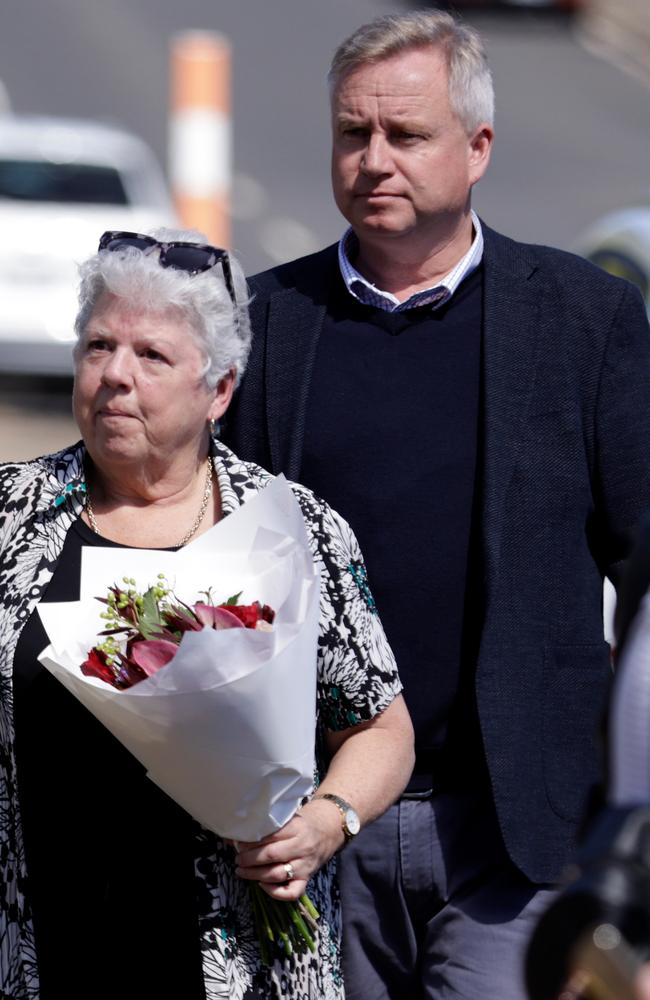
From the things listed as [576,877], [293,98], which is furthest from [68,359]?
[293,98]

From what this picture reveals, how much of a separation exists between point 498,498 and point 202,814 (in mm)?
874

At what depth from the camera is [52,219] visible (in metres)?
12.3

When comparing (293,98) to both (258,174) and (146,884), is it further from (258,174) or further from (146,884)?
(146,884)

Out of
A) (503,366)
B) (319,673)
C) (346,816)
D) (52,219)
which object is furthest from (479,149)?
(52,219)

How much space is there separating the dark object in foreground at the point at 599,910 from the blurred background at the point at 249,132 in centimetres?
1010

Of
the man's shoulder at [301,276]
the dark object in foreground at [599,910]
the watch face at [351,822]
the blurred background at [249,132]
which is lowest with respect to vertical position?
the blurred background at [249,132]

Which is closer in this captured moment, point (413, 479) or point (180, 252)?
point (180, 252)

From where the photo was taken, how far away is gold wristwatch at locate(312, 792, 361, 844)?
314cm

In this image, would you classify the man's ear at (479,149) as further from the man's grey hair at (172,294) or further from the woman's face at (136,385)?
the woman's face at (136,385)

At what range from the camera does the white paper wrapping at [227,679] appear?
278 centimetres

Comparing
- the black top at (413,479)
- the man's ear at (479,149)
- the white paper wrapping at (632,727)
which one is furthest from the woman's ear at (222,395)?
the white paper wrapping at (632,727)

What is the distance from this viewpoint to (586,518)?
11.7ft

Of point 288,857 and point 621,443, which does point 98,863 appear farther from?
point 621,443

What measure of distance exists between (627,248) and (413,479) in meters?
3.05
